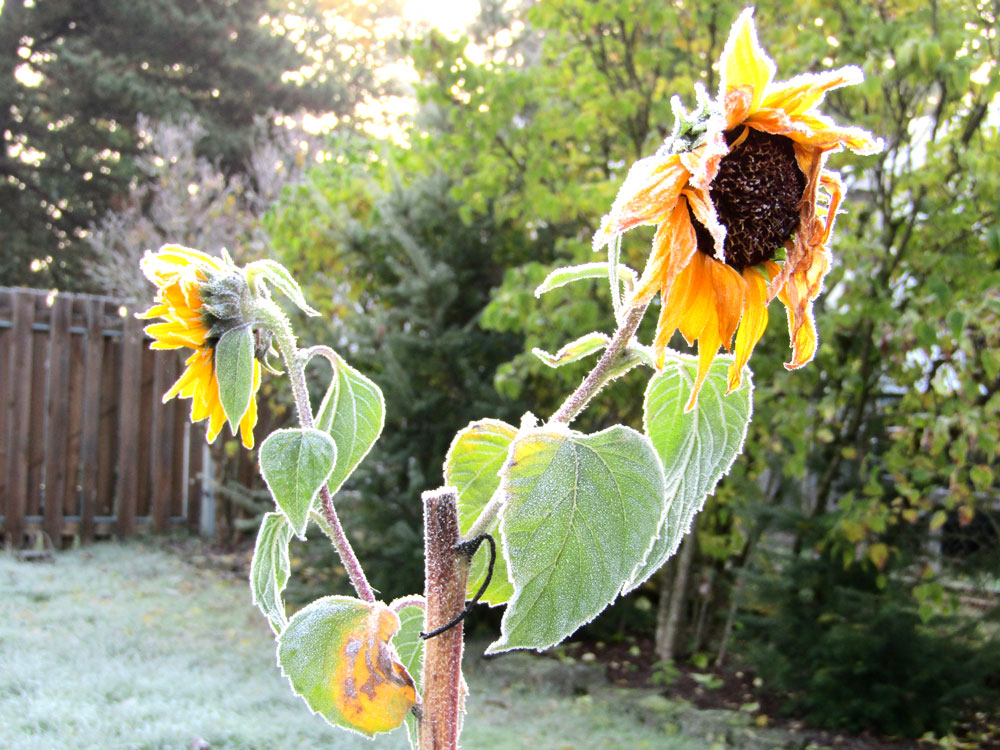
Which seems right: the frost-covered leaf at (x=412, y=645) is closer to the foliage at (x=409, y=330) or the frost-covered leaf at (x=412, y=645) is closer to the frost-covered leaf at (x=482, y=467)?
the frost-covered leaf at (x=482, y=467)

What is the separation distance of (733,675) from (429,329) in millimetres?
1842

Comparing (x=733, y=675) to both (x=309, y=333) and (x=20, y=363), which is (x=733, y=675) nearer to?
(x=309, y=333)

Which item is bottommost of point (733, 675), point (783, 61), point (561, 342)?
point (733, 675)

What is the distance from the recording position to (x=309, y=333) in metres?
4.22

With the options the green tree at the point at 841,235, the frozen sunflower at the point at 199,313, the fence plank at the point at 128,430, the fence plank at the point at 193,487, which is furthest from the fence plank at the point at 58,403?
the frozen sunflower at the point at 199,313

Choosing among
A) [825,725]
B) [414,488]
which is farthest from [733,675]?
[414,488]

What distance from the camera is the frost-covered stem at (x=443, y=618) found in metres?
0.56

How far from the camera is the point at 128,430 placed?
5.77m

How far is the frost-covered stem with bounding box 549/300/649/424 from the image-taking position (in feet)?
1.67

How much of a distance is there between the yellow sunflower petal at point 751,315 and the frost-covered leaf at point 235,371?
0.28m

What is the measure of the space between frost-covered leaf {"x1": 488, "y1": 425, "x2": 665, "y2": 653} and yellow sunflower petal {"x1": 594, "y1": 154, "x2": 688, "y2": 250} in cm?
11

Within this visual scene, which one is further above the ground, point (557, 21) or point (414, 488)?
point (557, 21)

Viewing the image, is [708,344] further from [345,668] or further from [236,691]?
[236,691]

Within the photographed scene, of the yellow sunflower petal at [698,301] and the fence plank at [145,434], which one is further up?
the yellow sunflower petal at [698,301]
